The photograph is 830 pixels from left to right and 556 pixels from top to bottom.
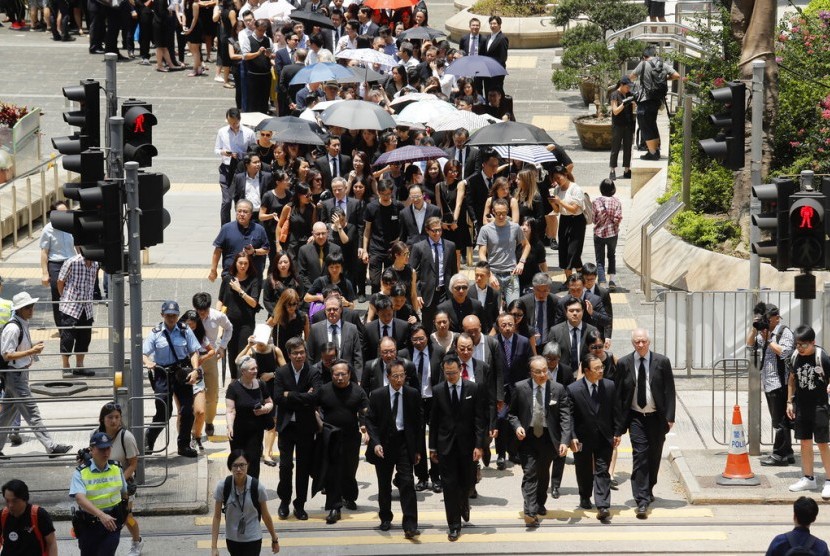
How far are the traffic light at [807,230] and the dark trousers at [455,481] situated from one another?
359cm

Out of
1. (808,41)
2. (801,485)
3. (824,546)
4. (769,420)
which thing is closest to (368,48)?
(808,41)

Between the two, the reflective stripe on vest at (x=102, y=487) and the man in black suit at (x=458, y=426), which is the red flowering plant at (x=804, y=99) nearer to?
the man in black suit at (x=458, y=426)

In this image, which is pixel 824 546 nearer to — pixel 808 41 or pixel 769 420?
pixel 769 420

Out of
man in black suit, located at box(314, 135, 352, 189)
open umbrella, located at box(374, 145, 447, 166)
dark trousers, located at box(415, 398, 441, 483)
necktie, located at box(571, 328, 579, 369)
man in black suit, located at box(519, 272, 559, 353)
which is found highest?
open umbrella, located at box(374, 145, 447, 166)

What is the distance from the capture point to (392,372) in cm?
1521

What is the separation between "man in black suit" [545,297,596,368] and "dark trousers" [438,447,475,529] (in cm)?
203

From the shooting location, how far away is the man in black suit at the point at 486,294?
1789 centimetres

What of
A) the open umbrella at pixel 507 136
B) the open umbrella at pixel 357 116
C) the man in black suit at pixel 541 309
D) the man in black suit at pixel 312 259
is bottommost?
the man in black suit at pixel 541 309

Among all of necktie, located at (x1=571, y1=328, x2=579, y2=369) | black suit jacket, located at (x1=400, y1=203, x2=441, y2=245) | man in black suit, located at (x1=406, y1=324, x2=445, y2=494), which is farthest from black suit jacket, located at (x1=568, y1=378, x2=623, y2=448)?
black suit jacket, located at (x1=400, y1=203, x2=441, y2=245)

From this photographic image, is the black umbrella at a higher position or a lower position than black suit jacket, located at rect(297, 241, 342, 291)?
higher

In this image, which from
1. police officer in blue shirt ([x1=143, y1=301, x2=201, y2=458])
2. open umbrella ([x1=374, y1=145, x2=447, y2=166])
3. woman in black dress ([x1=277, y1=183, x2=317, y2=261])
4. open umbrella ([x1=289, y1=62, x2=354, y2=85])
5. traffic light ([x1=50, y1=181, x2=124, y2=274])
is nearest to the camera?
traffic light ([x1=50, y1=181, x2=124, y2=274])

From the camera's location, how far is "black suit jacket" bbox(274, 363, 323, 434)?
15625 millimetres

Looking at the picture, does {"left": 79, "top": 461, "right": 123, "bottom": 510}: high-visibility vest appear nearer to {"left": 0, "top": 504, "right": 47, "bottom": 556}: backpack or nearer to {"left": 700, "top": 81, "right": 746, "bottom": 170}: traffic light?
{"left": 0, "top": 504, "right": 47, "bottom": 556}: backpack

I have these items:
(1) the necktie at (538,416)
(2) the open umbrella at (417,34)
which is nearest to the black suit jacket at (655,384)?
(1) the necktie at (538,416)
